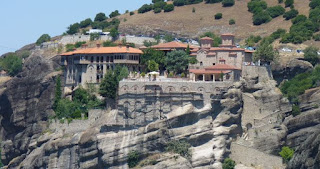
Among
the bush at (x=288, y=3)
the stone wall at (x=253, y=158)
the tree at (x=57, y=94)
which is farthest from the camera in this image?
the bush at (x=288, y=3)

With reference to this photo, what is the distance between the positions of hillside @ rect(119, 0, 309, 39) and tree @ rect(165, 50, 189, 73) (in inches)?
1234

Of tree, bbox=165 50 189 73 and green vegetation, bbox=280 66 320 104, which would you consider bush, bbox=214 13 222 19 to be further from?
tree, bbox=165 50 189 73

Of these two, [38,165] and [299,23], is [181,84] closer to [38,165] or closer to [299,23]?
[38,165]

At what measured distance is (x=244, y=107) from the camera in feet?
358

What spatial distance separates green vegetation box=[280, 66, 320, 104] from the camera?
11150cm

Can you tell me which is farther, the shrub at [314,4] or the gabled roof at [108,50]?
the shrub at [314,4]

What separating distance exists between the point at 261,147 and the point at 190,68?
11.7 m

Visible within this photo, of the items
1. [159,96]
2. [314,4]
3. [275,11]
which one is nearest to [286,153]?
[159,96]

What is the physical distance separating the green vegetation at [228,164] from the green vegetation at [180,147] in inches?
125

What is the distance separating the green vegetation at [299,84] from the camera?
111500 mm

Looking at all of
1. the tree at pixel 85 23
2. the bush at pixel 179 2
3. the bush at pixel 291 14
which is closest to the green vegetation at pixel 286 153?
the bush at pixel 291 14

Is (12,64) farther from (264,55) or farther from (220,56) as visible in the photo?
(264,55)

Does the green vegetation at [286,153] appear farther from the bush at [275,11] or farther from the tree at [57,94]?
the bush at [275,11]

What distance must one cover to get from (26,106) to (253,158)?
33219 mm
